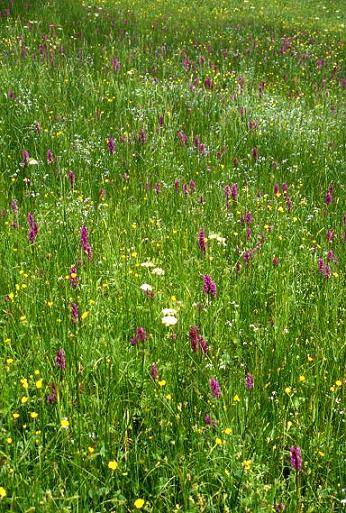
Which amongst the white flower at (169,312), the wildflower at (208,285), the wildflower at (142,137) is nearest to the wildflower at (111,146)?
the wildflower at (142,137)

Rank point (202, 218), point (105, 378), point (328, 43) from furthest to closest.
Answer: point (328, 43) → point (202, 218) → point (105, 378)

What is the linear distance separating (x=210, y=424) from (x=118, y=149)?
3.79 m

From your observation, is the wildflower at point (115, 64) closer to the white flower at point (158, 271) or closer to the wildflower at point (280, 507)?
the white flower at point (158, 271)

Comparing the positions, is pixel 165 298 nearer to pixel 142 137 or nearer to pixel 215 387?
pixel 215 387

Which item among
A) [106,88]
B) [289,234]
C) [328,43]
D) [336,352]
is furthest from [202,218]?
[328,43]

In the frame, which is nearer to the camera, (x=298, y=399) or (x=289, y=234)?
(x=298, y=399)

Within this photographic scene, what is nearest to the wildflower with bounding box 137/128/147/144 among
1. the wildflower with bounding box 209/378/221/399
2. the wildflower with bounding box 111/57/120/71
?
the wildflower with bounding box 111/57/120/71

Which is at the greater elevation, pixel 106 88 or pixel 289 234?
pixel 106 88

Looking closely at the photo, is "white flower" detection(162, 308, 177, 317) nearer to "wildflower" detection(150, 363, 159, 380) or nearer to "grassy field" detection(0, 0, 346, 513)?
"grassy field" detection(0, 0, 346, 513)

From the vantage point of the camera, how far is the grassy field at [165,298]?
7.28 feet

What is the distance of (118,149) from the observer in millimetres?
5617

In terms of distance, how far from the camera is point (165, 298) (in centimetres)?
331

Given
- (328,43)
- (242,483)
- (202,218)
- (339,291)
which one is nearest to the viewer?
(242,483)

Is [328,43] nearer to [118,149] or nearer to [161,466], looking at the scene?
[118,149]
